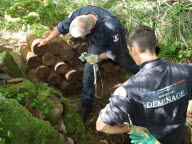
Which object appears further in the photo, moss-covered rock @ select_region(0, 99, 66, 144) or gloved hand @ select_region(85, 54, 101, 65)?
gloved hand @ select_region(85, 54, 101, 65)

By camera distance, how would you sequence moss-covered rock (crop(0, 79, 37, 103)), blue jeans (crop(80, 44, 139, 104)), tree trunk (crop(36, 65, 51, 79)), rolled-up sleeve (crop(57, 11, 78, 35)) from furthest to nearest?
tree trunk (crop(36, 65, 51, 79)) < blue jeans (crop(80, 44, 139, 104)) < rolled-up sleeve (crop(57, 11, 78, 35)) < moss-covered rock (crop(0, 79, 37, 103))

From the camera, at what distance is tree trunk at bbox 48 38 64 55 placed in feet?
13.7

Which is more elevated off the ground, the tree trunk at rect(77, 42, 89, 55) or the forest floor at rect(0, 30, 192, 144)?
the tree trunk at rect(77, 42, 89, 55)

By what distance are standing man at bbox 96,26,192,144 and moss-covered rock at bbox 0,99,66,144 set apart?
73 centimetres

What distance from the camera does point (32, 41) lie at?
4.34 metres

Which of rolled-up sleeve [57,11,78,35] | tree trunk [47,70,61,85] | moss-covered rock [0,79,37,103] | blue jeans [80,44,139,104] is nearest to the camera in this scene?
moss-covered rock [0,79,37,103]

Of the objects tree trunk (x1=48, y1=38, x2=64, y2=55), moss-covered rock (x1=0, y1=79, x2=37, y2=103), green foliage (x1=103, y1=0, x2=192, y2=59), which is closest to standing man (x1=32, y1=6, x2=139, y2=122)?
tree trunk (x1=48, y1=38, x2=64, y2=55)

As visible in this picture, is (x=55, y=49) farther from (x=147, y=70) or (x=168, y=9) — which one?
(x=168, y=9)

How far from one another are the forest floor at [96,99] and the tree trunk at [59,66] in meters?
0.74

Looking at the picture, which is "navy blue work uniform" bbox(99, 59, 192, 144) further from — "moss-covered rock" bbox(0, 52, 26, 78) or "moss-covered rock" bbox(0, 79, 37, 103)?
"moss-covered rock" bbox(0, 52, 26, 78)

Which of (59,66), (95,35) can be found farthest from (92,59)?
(59,66)

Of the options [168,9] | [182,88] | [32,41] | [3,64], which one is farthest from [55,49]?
[168,9]

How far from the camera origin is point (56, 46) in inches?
165

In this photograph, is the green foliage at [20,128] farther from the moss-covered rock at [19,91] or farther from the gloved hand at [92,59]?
the gloved hand at [92,59]
